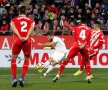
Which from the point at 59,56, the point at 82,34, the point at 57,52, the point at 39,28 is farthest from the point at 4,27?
the point at 82,34

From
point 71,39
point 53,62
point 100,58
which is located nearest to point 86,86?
point 53,62

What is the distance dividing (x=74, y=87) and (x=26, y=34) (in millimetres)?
2025

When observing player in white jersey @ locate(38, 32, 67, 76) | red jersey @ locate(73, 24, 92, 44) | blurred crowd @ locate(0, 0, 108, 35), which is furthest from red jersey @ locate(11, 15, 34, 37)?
blurred crowd @ locate(0, 0, 108, 35)

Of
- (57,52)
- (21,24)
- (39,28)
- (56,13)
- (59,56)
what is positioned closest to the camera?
(21,24)

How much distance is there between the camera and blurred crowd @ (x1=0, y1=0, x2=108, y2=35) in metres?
27.4

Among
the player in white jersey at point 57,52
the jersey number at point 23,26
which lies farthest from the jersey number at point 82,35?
the player in white jersey at point 57,52

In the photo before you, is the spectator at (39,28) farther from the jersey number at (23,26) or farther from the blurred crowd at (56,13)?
the jersey number at (23,26)

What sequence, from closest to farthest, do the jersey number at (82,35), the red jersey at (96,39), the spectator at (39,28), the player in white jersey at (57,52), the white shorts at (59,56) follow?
1. the jersey number at (82,35)
2. the red jersey at (96,39)
3. the player in white jersey at (57,52)
4. the white shorts at (59,56)
5. the spectator at (39,28)

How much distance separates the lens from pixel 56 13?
29.5 m

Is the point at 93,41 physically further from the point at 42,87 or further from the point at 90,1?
the point at 90,1

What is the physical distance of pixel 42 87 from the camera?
15.4 metres

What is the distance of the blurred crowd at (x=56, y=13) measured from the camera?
2736 cm

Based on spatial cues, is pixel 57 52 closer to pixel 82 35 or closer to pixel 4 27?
pixel 82 35

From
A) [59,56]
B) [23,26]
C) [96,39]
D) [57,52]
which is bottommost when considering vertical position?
[59,56]
